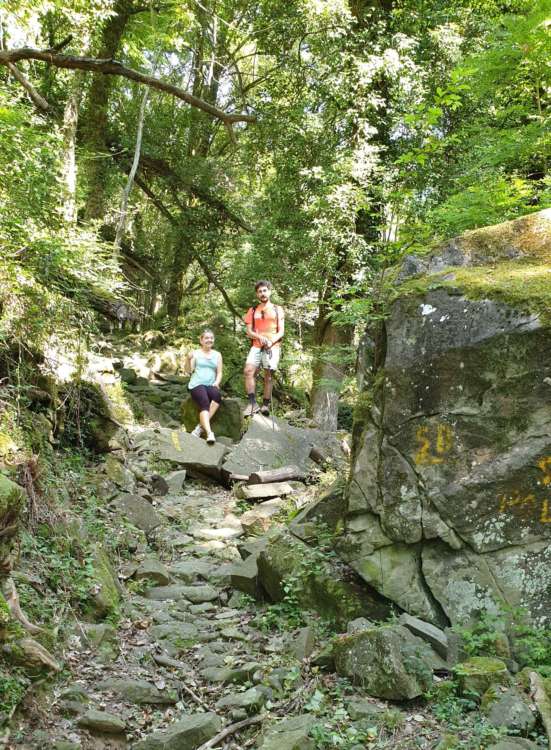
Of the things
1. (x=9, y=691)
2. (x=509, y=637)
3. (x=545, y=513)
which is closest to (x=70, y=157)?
(x=9, y=691)

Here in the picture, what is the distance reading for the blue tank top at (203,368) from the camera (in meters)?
9.98

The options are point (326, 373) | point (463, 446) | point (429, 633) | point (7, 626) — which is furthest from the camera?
point (326, 373)

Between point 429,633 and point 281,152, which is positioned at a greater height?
point 281,152

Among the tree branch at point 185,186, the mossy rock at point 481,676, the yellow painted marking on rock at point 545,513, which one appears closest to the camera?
the mossy rock at point 481,676

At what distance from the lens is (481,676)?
3.61 meters

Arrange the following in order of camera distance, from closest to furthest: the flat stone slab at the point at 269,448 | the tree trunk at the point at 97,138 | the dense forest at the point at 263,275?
the dense forest at the point at 263,275 → the flat stone slab at the point at 269,448 → the tree trunk at the point at 97,138

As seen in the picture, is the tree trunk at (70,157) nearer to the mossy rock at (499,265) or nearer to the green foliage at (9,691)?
the mossy rock at (499,265)

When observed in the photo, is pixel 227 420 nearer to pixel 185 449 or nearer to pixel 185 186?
pixel 185 449

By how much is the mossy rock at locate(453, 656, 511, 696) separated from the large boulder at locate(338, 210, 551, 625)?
61cm

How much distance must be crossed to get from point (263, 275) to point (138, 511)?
250 inches

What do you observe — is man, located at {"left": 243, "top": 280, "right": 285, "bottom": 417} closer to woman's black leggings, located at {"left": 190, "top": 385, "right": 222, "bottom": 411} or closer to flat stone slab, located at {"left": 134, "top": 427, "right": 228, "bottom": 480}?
woman's black leggings, located at {"left": 190, "top": 385, "right": 222, "bottom": 411}

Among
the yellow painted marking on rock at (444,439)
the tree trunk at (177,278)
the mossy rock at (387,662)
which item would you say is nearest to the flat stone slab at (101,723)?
the mossy rock at (387,662)

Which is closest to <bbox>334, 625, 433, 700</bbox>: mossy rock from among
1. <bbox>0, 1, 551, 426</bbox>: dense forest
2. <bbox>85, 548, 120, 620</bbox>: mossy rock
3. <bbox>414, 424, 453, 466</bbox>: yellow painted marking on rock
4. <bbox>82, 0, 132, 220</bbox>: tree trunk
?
<bbox>414, 424, 453, 466</bbox>: yellow painted marking on rock

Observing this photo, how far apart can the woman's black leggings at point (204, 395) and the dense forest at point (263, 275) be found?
117cm
